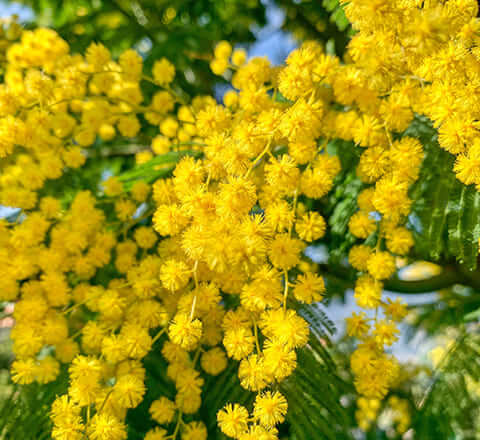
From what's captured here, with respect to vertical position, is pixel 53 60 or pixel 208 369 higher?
pixel 53 60

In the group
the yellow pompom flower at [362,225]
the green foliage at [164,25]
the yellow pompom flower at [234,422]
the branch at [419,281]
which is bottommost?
the branch at [419,281]

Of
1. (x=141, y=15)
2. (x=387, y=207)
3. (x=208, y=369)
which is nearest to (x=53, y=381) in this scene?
(x=208, y=369)

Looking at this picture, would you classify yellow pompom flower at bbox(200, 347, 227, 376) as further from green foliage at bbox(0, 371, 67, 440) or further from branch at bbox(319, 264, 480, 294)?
branch at bbox(319, 264, 480, 294)

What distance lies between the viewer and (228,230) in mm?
624

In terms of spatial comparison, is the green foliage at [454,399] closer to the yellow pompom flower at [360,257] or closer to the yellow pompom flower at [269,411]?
the yellow pompom flower at [360,257]

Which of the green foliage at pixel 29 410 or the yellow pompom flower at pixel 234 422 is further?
the green foliage at pixel 29 410

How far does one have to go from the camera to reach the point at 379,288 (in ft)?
2.49

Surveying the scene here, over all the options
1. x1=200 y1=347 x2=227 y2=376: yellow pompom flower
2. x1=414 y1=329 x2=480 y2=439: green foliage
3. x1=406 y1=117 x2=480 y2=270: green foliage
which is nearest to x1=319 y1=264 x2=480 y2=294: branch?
x1=414 y1=329 x2=480 y2=439: green foliage

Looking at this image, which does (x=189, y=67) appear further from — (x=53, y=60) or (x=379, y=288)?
(x=379, y=288)

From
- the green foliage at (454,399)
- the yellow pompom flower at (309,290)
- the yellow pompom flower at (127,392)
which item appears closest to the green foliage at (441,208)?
the yellow pompom flower at (309,290)

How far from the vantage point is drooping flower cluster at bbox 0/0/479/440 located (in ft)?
2.03

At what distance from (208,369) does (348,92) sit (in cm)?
51

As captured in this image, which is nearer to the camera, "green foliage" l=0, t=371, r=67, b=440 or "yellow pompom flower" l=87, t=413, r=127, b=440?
"yellow pompom flower" l=87, t=413, r=127, b=440

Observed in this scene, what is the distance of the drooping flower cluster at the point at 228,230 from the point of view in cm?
62
